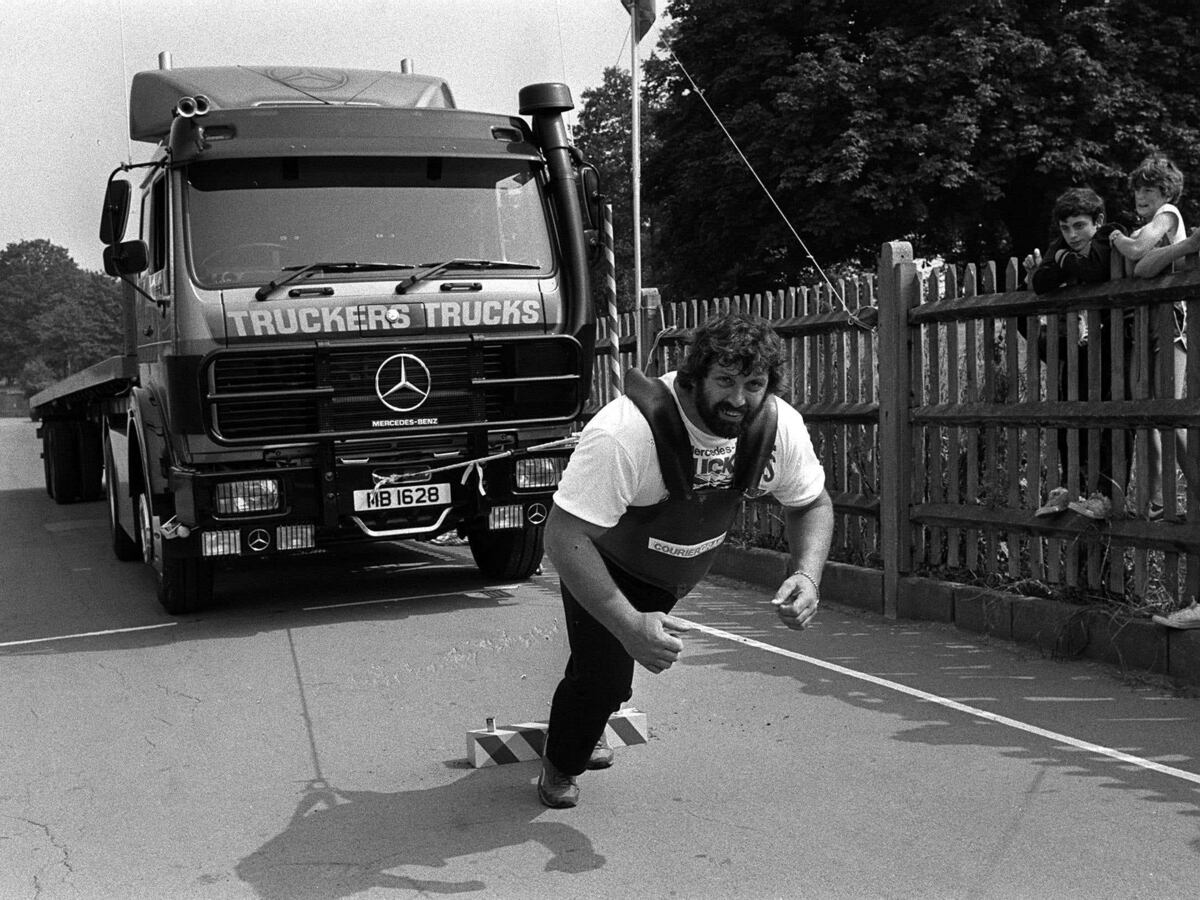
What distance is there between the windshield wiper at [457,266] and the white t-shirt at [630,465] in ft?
14.3

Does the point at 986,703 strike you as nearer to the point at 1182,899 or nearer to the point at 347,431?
the point at 1182,899

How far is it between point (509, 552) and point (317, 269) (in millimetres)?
2549

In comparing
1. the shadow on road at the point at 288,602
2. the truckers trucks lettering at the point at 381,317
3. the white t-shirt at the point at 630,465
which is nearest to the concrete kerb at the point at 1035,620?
the shadow on road at the point at 288,602

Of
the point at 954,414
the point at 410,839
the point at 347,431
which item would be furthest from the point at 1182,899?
the point at 347,431

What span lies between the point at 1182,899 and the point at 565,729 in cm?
193

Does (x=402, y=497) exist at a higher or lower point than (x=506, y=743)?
higher

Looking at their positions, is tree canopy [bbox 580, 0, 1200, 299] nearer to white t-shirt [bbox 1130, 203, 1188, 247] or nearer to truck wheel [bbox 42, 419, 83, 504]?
truck wheel [bbox 42, 419, 83, 504]

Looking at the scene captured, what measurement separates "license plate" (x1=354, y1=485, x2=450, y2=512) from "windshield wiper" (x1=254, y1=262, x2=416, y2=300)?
52.0 inches

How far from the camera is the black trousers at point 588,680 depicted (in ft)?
14.6

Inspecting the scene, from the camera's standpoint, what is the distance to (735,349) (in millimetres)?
3957

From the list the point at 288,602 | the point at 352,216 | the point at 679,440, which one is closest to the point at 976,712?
the point at 679,440

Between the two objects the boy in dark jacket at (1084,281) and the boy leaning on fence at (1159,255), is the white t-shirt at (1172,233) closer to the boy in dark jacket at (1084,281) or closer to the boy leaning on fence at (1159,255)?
the boy leaning on fence at (1159,255)

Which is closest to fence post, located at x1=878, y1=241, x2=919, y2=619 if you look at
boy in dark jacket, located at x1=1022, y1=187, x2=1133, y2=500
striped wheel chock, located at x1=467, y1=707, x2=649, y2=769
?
boy in dark jacket, located at x1=1022, y1=187, x2=1133, y2=500

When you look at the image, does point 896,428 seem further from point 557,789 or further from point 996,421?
point 557,789
